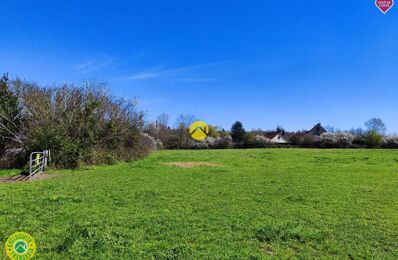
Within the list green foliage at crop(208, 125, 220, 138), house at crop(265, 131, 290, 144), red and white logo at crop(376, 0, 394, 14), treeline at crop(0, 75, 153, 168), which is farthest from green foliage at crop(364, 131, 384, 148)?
red and white logo at crop(376, 0, 394, 14)

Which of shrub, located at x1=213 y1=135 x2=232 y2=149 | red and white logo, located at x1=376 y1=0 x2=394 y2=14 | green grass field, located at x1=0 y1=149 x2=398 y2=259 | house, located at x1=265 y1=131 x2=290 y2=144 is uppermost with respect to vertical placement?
red and white logo, located at x1=376 y1=0 x2=394 y2=14

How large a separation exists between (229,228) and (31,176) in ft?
29.7

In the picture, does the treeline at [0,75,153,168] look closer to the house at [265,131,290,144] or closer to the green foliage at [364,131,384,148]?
the green foliage at [364,131,384,148]

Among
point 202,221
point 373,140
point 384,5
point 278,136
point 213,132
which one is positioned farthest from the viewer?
point 278,136

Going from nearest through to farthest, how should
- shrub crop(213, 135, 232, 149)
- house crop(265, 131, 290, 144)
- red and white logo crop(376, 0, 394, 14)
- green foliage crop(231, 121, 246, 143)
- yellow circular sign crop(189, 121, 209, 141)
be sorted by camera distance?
red and white logo crop(376, 0, 394, 14) < yellow circular sign crop(189, 121, 209, 141) < shrub crop(213, 135, 232, 149) < green foliage crop(231, 121, 246, 143) < house crop(265, 131, 290, 144)

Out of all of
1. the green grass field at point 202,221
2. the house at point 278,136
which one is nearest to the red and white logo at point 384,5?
the green grass field at point 202,221

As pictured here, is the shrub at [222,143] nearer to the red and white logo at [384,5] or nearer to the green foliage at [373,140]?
the green foliage at [373,140]

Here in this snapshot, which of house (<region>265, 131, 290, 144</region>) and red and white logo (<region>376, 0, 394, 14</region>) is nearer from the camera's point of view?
red and white logo (<region>376, 0, 394, 14</region>)

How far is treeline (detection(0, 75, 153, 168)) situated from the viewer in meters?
14.2

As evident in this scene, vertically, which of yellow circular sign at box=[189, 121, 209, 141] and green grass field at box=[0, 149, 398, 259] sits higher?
yellow circular sign at box=[189, 121, 209, 141]

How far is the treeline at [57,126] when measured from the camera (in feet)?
46.5

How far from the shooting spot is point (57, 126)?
14.6 m

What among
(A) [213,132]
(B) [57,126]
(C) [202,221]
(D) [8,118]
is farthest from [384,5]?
(A) [213,132]

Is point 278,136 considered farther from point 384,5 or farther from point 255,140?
point 384,5
